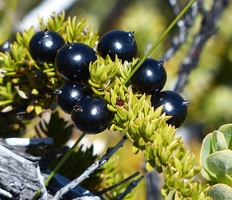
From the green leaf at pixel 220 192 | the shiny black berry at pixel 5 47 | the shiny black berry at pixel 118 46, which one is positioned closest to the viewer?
the green leaf at pixel 220 192

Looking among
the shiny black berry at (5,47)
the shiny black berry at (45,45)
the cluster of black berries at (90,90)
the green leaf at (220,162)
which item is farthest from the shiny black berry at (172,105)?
the shiny black berry at (5,47)

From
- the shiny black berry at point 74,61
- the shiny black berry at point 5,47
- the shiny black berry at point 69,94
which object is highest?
the shiny black berry at point 74,61

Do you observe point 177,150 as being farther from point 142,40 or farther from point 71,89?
point 142,40

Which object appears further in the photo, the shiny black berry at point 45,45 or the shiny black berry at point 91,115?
the shiny black berry at point 45,45

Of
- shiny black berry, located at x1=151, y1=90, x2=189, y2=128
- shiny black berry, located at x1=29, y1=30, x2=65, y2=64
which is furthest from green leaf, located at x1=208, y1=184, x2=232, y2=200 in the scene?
shiny black berry, located at x1=29, y1=30, x2=65, y2=64

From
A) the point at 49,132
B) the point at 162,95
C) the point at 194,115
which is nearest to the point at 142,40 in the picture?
the point at 194,115

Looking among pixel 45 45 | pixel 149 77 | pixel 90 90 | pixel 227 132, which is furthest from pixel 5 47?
pixel 227 132

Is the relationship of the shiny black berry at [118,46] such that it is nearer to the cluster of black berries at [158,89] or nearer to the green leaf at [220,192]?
the cluster of black berries at [158,89]
